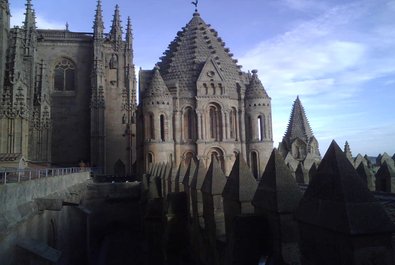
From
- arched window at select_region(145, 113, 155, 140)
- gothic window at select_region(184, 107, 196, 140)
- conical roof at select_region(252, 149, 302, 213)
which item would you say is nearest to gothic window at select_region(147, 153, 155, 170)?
arched window at select_region(145, 113, 155, 140)

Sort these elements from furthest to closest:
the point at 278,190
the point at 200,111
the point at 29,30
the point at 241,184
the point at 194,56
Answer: the point at 29,30
the point at 194,56
the point at 200,111
the point at 241,184
the point at 278,190

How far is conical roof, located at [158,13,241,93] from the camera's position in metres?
32.6

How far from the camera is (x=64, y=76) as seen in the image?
1693 inches

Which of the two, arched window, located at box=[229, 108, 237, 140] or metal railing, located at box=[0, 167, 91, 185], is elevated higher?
arched window, located at box=[229, 108, 237, 140]

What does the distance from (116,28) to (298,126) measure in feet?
88.6

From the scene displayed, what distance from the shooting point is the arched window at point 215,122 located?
3222 centimetres

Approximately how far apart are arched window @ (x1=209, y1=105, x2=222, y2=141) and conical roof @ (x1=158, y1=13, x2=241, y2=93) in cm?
273

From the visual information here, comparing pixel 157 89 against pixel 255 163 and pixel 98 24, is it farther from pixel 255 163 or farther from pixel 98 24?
pixel 98 24

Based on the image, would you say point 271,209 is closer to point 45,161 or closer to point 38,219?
point 38,219

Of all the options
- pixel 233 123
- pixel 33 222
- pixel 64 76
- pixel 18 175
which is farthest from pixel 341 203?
pixel 64 76

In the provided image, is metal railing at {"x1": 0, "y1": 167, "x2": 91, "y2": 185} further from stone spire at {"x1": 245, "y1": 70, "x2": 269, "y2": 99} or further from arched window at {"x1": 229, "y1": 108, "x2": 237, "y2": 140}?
stone spire at {"x1": 245, "y1": 70, "x2": 269, "y2": 99}

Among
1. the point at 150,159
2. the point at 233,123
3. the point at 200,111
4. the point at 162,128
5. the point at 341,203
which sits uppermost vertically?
the point at 200,111

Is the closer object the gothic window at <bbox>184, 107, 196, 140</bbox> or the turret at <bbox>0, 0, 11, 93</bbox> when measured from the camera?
the turret at <bbox>0, 0, 11, 93</bbox>

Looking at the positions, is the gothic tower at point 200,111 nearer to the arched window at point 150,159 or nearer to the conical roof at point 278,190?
the arched window at point 150,159
